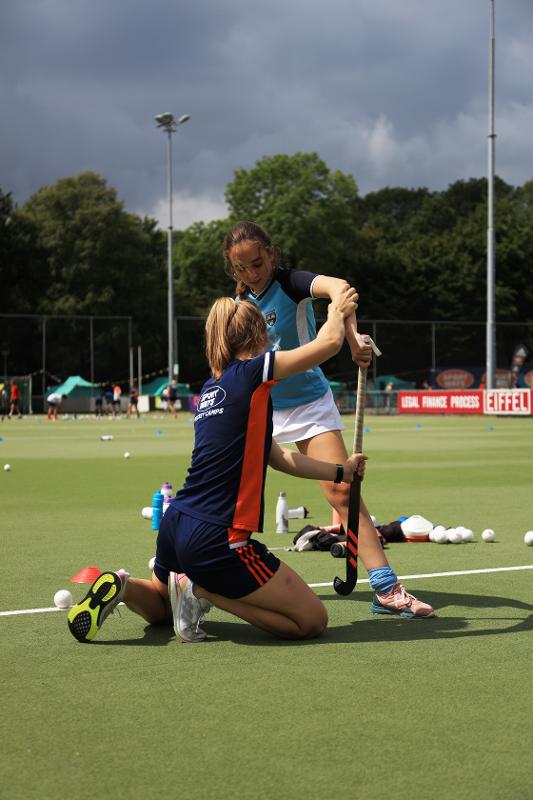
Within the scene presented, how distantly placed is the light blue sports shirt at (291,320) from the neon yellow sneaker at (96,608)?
67.3 inches

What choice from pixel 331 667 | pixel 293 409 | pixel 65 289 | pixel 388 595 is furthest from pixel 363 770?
pixel 65 289

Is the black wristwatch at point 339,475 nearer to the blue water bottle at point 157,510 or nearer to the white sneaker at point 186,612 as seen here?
the white sneaker at point 186,612

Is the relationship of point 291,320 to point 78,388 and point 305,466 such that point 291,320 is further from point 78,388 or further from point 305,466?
point 78,388

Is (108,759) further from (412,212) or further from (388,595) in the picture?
(412,212)

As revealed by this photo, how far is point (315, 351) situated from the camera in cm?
Result: 520

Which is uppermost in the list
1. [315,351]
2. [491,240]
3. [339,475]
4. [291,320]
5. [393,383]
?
[491,240]

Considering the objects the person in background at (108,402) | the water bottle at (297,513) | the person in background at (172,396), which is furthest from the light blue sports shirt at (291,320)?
the person in background at (108,402)

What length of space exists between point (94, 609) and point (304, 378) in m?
1.99

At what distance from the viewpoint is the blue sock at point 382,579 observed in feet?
18.7

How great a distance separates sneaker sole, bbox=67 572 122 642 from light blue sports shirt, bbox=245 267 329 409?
67.9 inches

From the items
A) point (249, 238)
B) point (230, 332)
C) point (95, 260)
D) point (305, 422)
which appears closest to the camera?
point (230, 332)

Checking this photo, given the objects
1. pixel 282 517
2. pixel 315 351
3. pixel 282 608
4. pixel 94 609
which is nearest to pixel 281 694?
pixel 282 608

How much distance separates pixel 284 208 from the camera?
250ft

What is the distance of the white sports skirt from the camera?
6332 mm
